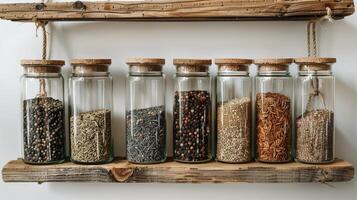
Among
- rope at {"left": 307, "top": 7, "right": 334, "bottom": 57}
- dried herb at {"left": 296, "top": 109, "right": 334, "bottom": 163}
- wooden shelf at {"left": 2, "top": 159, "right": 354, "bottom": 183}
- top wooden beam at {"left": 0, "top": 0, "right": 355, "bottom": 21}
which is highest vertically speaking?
top wooden beam at {"left": 0, "top": 0, "right": 355, "bottom": 21}

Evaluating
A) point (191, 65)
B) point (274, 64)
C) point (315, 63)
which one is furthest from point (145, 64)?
point (315, 63)

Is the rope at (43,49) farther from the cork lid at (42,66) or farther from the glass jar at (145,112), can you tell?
the glass jar at (145,112)

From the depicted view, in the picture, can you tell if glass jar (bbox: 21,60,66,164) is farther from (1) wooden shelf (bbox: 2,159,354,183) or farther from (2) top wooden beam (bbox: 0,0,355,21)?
(2) top wooden beam (bbox: 0,0,355,21)

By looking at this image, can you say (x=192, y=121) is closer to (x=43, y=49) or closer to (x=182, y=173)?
(x=182, y=173)

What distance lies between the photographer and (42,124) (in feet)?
3.69

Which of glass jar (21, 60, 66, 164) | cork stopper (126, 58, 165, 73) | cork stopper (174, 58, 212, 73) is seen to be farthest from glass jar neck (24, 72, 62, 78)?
cork stopper (174, 58, 212, 73)

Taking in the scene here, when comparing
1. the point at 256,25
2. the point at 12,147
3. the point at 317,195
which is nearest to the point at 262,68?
the point at 256,25

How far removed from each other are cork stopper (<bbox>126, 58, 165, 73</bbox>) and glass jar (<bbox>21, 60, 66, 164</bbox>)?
0.62ft

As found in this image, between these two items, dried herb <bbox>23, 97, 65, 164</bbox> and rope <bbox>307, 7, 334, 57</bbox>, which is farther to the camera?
rope <bbox>307, 7, 334, 57</bbox>

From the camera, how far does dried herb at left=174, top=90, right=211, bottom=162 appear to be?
113 cm

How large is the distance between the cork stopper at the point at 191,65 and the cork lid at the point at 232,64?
0.11ft

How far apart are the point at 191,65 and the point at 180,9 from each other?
149mm

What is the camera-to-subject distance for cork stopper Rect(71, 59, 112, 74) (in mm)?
1132

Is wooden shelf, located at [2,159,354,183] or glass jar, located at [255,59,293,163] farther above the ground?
glass jar, located at [255,59,293,163]
